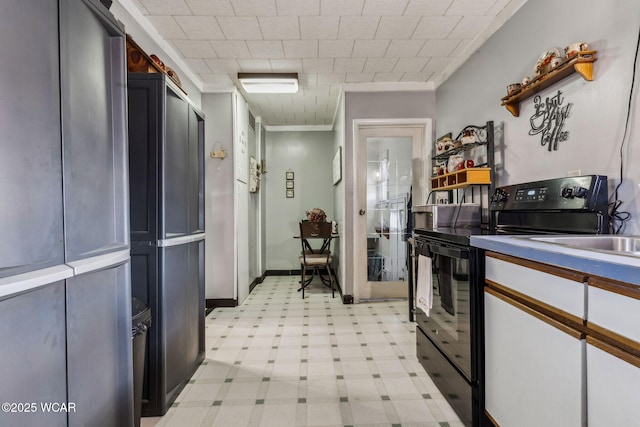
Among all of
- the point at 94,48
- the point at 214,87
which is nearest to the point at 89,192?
the point at 94,48

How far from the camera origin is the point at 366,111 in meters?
3.60

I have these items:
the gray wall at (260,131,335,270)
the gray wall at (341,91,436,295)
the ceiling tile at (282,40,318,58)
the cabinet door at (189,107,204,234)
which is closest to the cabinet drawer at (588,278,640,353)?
the cabinet door at (189,107,204,234)

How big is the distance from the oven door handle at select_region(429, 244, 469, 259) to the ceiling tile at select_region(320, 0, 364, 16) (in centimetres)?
174

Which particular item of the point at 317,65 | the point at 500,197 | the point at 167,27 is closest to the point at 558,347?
the point at 500,197

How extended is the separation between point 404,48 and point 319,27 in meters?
0.84

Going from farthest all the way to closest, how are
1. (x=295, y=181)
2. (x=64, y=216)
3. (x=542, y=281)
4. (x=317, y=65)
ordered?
1. (x=295, y=181)
2. (x=317, y=65)
3. (x=542, y=281)
4. (x=64, y=216)

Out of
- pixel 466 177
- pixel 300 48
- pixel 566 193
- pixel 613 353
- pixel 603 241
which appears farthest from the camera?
pixel 300 48

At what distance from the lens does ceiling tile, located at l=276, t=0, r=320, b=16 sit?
2.12 metres

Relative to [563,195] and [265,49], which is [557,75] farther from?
[265,49]

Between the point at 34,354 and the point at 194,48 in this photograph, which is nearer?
the point at 34,354

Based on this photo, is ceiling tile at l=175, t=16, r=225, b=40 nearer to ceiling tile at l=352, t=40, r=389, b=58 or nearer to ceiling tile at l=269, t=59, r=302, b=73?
ceiling tile at l=269, t=59, r=302, b=73

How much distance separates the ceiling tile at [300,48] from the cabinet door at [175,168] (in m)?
1.22

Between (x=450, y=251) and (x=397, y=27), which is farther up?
(x=397, y=27)

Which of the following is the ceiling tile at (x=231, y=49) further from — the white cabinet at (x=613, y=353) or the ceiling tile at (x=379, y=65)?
the white cabinet at (x=613, y=353)
